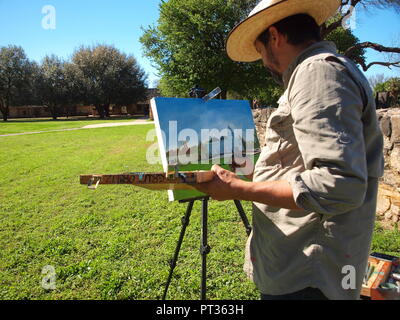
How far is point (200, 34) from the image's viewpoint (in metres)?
19.2

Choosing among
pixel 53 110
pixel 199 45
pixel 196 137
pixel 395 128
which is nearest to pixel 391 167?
pixel 395 128

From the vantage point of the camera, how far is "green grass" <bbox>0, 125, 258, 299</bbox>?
2.97 meters

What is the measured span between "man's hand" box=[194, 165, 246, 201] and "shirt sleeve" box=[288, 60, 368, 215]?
0.23 m

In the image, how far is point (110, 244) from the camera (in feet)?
12.8

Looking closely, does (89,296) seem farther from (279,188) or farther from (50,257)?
(279,188)

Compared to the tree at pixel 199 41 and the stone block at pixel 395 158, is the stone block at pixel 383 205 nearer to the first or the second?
the stone block at pixel 395 158

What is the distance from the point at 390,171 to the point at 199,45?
56.7 ft

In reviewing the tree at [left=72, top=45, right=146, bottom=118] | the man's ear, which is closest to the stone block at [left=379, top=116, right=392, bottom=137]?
the man's ear

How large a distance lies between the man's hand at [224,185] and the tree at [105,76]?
4042 centimetres

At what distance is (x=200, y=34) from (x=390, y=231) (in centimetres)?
1824

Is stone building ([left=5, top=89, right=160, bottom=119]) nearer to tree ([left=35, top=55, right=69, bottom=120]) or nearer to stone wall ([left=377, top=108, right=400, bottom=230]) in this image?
tree ([left=35, top=55, right=69, bottom=120])

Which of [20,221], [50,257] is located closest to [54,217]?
[20,221]

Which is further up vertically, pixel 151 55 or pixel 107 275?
pixel 151 55
